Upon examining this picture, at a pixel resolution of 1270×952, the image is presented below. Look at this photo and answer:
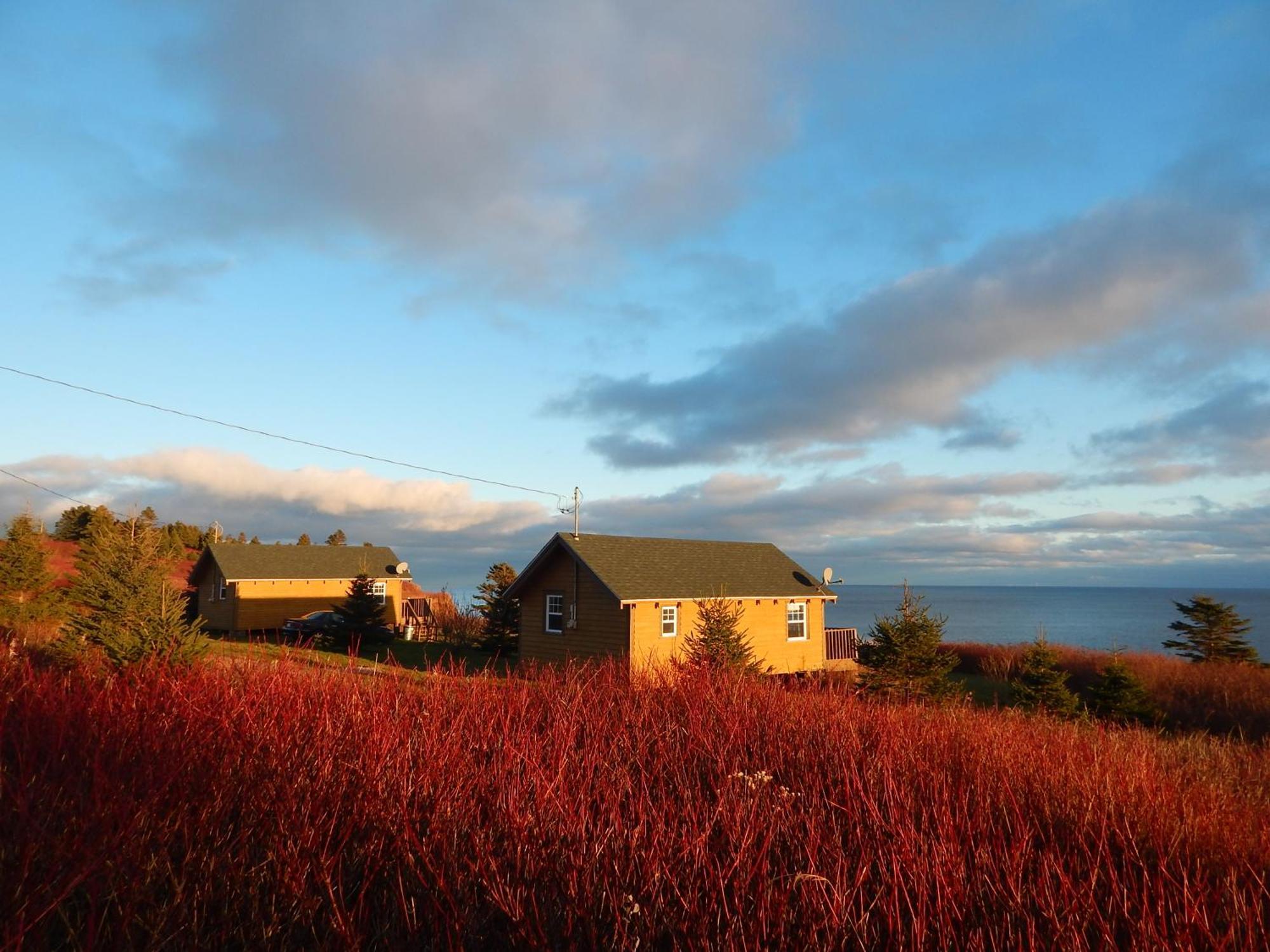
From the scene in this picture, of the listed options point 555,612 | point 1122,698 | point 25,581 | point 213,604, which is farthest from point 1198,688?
point 213,604

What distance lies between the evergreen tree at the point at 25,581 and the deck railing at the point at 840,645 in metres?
32.5

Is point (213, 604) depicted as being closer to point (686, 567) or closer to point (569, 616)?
point (569, 616)

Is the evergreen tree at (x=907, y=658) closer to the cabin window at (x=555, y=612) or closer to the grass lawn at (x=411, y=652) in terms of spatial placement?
the cabin window at (x=555, y=612)

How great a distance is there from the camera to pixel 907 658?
69.7ft

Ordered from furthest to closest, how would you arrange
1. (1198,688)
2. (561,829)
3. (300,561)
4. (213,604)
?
(300,561)
(213,604)
(1198,688)
(561,829)

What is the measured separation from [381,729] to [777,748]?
14.0ft

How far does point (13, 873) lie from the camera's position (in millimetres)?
4156

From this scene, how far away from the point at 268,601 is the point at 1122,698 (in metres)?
43.1

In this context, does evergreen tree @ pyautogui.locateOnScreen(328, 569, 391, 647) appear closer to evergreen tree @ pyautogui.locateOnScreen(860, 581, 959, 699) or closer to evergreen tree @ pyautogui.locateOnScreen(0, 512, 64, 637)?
evergreen tree @ pyautogui.locateOnScreen(0, 512, 64, 637)

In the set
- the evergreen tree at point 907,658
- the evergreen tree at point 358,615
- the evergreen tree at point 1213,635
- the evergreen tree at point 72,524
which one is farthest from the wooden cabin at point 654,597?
the evergreen tree at point 72,524

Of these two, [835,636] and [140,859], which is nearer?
[140,859]

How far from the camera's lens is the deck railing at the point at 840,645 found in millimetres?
37188

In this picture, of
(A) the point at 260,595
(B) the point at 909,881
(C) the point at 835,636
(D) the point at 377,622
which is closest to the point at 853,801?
(B) the point at 909,881

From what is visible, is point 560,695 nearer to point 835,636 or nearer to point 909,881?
point 909,881
